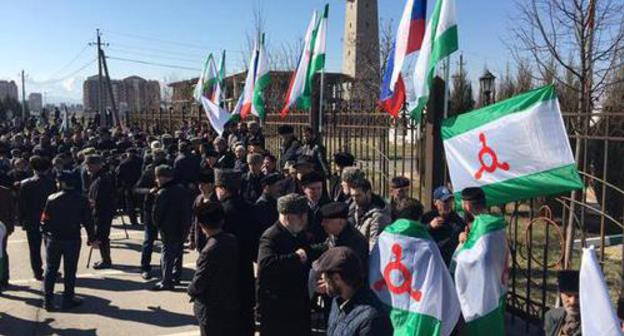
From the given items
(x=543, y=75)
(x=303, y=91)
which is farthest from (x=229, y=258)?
(x=543, y=75)

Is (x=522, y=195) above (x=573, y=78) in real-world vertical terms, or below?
below

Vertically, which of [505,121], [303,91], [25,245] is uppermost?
[303,91]

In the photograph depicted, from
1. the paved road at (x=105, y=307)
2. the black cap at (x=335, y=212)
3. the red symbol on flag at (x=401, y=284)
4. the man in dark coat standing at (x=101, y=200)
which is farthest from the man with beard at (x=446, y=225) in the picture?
the man in dark coat standing at (x=101, y=200)

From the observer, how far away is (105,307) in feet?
23.1

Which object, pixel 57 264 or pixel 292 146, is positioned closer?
pixel 57 264

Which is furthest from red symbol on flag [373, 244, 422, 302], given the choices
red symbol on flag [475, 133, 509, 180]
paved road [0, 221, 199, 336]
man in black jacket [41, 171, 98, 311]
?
man in black jacket [41, 171, 98, 311]

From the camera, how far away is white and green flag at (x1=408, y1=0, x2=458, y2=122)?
5684 millimetres

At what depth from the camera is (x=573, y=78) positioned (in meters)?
11.3

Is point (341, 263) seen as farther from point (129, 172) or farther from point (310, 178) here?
point (129, 172)

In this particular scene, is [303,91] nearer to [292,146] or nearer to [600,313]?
[292,146]

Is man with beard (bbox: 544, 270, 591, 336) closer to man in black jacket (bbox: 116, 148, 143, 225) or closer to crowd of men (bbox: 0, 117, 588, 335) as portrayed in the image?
crowd of men (bbox: 0, 117, 588, 335)

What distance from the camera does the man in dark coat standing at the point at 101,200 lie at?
8484 mm

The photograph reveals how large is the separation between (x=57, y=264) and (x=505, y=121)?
215 inches

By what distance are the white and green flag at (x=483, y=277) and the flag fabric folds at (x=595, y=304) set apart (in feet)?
3.41
